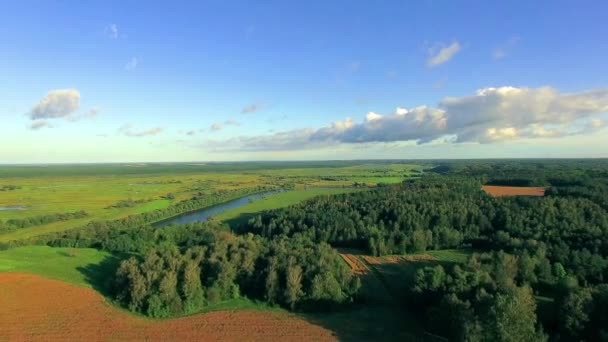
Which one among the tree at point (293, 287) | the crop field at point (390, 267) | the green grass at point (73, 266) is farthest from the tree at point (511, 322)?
the green grass at point (73, 266)

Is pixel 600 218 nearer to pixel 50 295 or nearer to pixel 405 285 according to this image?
pixel 405 285

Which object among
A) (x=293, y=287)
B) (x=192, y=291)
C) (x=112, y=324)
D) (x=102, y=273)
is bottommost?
(x=112, y=324)

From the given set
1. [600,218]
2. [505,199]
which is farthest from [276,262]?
[505,199]

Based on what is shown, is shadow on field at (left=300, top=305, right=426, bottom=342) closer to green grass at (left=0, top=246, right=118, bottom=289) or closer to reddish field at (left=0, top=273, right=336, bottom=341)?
reddish field at (left=0, top=273, right=336, bottom=341)

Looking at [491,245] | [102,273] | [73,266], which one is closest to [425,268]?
[491,245]

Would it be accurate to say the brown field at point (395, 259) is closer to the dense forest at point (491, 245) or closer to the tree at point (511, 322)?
the dense forest at point (491, 245)

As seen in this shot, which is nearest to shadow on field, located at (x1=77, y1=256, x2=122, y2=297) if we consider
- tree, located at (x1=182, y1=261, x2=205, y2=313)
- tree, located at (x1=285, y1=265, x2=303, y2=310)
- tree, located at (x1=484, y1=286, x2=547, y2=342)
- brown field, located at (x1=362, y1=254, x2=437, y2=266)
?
tree, located at (x1=182, y1=261, x2=205, y2=313)

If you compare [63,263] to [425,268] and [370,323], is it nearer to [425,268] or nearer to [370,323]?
[370,323]
